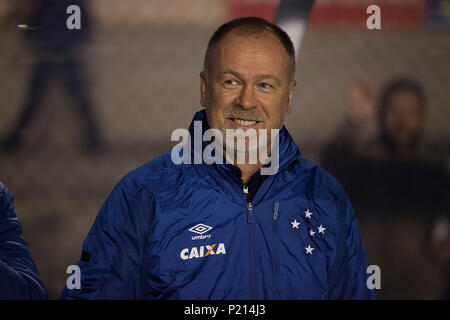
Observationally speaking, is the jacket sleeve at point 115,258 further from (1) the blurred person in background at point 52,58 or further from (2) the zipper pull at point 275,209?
(1) the blurred person in background at point 52,58

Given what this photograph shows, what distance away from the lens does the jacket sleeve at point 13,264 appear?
5.31ft

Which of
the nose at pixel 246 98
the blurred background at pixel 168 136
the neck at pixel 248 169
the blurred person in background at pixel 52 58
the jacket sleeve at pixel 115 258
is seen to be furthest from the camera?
the blurred background at pixel 168 136

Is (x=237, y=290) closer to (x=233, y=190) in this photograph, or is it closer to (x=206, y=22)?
(x=233, y=190)

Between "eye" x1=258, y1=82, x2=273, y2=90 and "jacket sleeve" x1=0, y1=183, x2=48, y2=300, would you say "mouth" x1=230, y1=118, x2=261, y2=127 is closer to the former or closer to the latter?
"eye" x1=258, y1=82, x2=273, y2=90

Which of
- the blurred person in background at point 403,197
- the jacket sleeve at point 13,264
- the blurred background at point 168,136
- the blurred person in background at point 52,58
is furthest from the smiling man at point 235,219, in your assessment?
the blurred person in background at point 403,197

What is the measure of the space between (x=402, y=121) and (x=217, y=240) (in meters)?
1.91

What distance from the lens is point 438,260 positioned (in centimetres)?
304

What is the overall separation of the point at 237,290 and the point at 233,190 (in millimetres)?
313

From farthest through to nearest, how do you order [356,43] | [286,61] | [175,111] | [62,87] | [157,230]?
[175,111] → [356,43] → [62,87] → [286,61] → [157,230]

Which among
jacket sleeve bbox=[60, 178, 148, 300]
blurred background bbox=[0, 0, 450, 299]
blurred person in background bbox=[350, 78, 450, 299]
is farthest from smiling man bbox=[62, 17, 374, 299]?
blurred person in background bbox=[350, 78, 450, 299]

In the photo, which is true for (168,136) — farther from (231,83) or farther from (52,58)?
(231,83)
